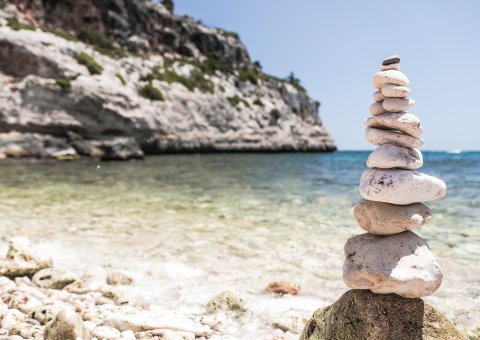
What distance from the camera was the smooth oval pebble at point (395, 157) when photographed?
3.53 meters

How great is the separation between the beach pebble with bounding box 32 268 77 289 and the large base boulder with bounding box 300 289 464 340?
405cm

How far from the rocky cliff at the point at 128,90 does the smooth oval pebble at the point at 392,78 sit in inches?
1450

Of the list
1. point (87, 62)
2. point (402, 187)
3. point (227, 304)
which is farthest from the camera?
point (87, 62)

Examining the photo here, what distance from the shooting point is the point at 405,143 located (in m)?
3.64

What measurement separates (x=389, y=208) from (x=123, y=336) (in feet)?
10.5

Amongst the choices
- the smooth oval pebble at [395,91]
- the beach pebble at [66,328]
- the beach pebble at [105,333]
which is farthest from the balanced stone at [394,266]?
the beach pebble at [66,328]

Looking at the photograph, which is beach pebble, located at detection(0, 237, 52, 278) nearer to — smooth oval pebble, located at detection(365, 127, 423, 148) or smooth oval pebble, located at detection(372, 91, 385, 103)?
smooth oval pebble, located at detection(365, 127, 423, 148)

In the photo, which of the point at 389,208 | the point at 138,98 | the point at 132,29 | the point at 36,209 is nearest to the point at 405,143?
the point at 389,208

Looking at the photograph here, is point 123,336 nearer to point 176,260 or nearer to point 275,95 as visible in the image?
point 176,260

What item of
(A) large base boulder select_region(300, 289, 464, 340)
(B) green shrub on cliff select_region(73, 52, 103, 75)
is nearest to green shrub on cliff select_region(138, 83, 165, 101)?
(B) green shrub on cliff select_region(73, 52, 103, 75)

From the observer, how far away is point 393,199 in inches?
138

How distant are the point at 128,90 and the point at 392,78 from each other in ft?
152

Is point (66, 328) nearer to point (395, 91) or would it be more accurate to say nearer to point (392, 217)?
point (392, 217)

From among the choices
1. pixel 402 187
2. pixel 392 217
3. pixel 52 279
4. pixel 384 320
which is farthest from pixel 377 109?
pixel 52 279
